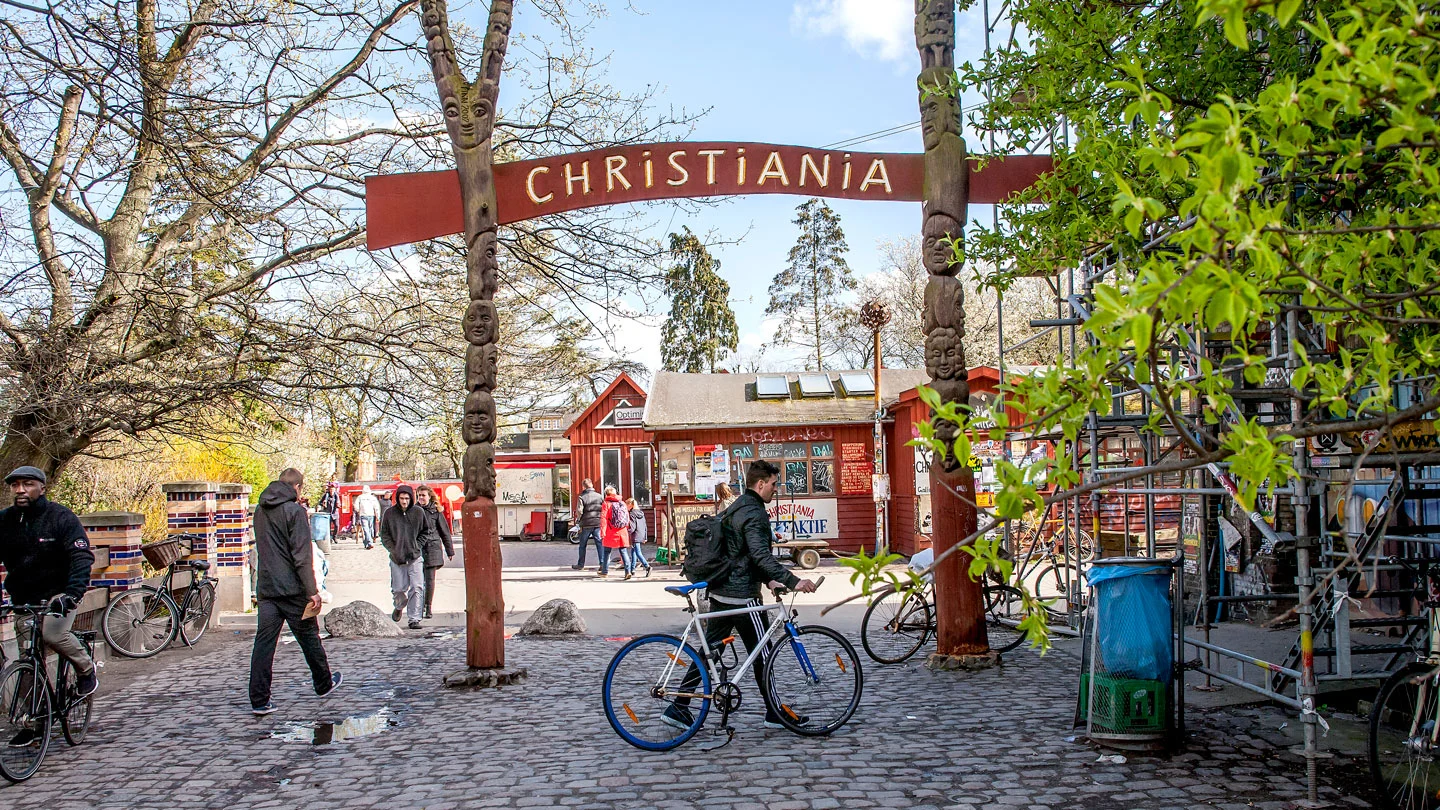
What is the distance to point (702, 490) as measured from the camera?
79.8 ft

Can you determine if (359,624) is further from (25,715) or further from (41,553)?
(25,715)

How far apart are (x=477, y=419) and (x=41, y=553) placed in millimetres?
3188

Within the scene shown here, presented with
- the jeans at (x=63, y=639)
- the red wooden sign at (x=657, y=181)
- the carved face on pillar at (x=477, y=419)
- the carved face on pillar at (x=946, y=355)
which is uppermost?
the red wooden sign at (x=657, y=181)

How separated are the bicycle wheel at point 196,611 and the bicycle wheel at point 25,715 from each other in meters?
5.32

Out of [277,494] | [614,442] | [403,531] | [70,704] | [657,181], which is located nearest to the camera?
[70,704]

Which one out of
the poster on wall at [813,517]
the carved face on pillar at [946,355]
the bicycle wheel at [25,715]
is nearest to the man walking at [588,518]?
the poster on wall at [813,517]

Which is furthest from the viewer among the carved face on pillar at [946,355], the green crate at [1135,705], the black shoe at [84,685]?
the carved face on pillar at [946,355]

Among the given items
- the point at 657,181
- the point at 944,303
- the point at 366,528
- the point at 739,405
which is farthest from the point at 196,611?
the point at 366,528

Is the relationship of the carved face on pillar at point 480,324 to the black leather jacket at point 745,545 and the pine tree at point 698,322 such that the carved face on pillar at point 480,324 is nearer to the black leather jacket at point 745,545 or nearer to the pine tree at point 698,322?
the black leather jacket at point 745,545

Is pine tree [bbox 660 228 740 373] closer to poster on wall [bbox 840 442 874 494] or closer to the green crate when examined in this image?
poster on wall [bbox 840 442 874 494]

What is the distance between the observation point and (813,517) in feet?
77.6

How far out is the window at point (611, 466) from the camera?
3062 cm

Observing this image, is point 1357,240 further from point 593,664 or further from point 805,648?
point 593,664

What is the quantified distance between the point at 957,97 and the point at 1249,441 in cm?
667
